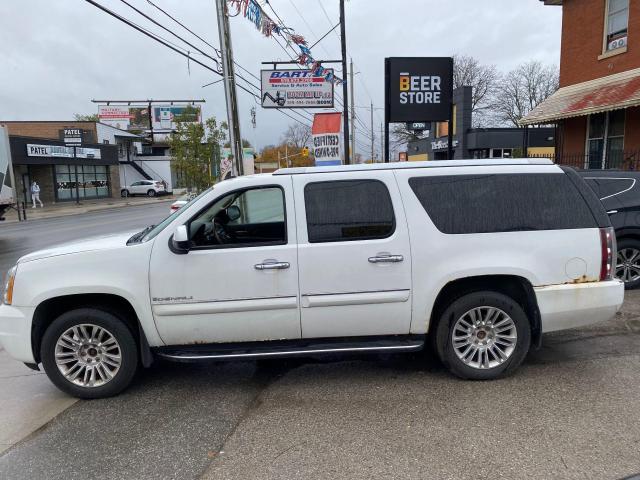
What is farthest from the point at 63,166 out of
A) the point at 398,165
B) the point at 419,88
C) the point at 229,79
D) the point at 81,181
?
the point at 398,165

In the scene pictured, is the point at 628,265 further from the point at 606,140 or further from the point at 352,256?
the point at 606,140

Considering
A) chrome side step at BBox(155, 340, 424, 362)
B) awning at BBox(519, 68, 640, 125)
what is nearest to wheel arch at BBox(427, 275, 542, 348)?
chrome side step at BBox(155, 340, 424, 362)

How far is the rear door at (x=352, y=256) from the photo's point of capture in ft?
13.4

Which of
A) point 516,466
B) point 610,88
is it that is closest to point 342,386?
point 516,466

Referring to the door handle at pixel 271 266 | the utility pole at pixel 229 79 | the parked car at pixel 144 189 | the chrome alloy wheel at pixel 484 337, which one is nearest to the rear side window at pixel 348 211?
A: the door handle at pixel 271 266

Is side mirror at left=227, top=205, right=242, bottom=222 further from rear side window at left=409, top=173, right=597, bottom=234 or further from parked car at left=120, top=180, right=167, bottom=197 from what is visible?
parked car at left=120, top=180, right=167, bottom=197

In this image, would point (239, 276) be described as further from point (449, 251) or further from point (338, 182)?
point (449, 251)

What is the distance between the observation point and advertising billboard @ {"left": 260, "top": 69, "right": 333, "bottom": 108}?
1670 centimetres

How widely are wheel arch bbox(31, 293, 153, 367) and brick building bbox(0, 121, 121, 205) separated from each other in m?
32.7

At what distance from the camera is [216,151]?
22.8 metres

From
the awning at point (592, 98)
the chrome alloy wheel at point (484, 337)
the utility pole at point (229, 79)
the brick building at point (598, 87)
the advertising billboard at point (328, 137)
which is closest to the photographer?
the chrome alloy wheel at point (484, 337)

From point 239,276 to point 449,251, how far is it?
1.72m

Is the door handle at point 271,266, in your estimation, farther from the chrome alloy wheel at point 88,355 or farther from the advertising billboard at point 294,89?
the advertising billboard at point 294,89

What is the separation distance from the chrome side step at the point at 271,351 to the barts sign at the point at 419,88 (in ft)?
22.6
